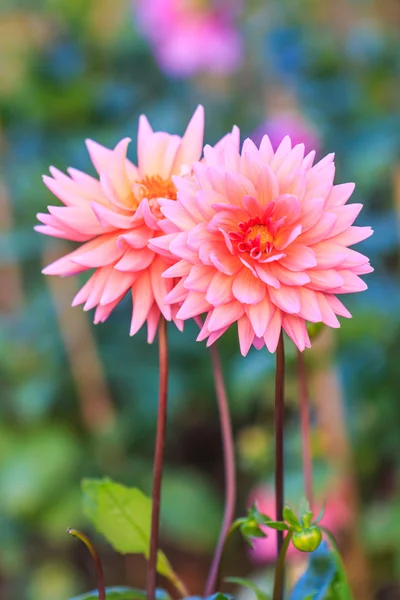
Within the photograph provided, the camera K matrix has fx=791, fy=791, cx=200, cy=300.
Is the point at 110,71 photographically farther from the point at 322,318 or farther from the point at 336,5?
the point at 322,318

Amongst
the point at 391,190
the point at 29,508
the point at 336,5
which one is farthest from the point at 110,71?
the point at 29,508

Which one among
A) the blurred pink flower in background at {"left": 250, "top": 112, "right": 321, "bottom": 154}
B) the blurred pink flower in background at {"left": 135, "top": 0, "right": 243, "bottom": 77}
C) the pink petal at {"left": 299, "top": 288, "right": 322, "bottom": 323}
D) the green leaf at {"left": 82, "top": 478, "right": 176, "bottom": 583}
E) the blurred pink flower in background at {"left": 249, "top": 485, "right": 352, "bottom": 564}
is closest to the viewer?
the pink petal at {"left": 299, "top": 288, "right": 322, "bottom": 323}

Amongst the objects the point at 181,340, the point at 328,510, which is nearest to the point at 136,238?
the point at 328,510

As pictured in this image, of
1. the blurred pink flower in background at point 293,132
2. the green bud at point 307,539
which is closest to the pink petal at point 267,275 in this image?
the green bud at point 307,539

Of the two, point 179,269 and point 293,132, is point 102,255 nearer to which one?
point 179,269

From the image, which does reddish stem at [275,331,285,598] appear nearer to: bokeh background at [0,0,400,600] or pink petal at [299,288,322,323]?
pink petal at [299,288,322,323]

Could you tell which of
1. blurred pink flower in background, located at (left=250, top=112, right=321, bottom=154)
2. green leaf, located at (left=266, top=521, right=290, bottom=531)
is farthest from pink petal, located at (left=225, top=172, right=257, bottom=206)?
blurred pink flower in background, located at (left=250, top=112, right=321, bottom=154)
